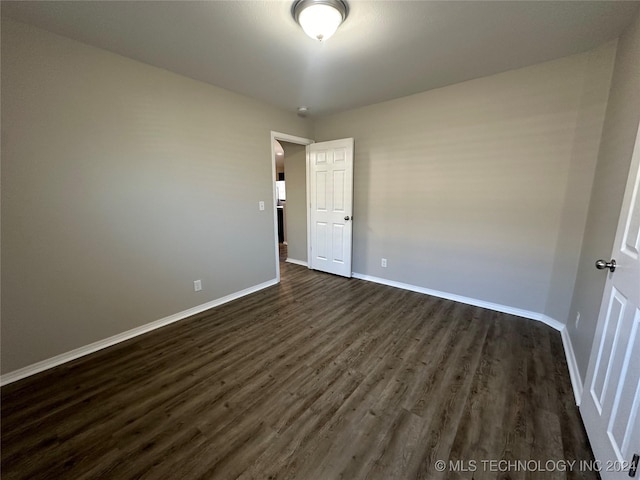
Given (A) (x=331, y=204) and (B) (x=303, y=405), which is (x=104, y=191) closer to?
(B) (x=303, y=405)

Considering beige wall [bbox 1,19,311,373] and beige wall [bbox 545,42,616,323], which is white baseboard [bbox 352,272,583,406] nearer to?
beige wall [bbox 545,42,616,323]

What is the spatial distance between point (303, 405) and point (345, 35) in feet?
8.56

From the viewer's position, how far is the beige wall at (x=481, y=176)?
234cm

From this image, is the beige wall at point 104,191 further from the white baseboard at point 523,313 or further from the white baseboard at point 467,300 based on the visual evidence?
the white baseboard at point 523,313

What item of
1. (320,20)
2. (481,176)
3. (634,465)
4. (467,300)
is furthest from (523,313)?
(320,20)

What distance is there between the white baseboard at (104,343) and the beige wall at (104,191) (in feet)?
0.15

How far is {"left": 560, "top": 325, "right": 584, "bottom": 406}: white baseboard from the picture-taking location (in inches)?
66.1

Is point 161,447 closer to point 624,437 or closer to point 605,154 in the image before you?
point 624,437

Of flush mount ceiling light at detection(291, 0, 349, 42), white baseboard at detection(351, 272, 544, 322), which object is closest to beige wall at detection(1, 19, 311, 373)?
flush mount ceiling light at detection(291, 0, 349, 42)

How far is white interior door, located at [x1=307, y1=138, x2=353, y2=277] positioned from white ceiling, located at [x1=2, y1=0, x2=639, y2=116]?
3.80ft

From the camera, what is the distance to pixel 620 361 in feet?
3.84

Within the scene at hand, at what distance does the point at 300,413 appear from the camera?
1596mm

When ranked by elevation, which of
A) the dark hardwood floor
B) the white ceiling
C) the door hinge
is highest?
the white ceiling

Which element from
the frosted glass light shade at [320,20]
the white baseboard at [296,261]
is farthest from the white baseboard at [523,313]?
the frosted glass light shade at [320,20]
